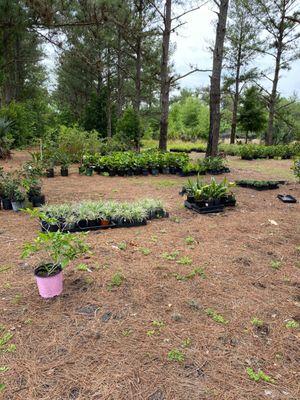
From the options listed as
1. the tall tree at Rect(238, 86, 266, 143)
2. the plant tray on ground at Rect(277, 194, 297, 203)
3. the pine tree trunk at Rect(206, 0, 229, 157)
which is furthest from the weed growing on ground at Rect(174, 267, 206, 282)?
the tall tree at Rect(238, 86, 266, 143)

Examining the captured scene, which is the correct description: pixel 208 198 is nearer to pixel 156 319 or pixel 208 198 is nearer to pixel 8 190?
pixel 156 319

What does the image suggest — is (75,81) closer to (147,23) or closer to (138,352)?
(147,23)

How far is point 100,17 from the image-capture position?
28.1ft

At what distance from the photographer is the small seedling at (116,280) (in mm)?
2430

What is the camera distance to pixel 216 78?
802 centimetres

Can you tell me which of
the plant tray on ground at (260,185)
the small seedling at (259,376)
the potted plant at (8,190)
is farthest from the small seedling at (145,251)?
the plant tray on ground at (260,185)

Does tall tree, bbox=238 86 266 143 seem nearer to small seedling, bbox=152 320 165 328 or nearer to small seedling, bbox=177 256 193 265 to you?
small seedling, bbox=177 256 193 265

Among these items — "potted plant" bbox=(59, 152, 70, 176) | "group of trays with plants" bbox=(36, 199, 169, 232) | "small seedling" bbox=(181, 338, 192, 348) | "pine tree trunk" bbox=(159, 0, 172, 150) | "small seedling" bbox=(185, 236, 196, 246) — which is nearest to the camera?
"small seedling" bbox=(181, 338, 192, 348)

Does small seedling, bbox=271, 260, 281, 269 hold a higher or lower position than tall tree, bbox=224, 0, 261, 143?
lower

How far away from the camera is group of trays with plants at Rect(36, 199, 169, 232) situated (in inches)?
141

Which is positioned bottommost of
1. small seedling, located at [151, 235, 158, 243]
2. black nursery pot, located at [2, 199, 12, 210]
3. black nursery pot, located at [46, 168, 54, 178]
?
small seedling, located at [151, 235, 158, 243]

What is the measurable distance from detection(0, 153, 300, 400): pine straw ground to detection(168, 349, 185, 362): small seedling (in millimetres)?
25

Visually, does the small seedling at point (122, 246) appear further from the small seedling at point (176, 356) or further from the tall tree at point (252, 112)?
the tall tree at point (252, 112)

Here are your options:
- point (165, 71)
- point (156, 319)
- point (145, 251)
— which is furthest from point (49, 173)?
point (156, 319)
